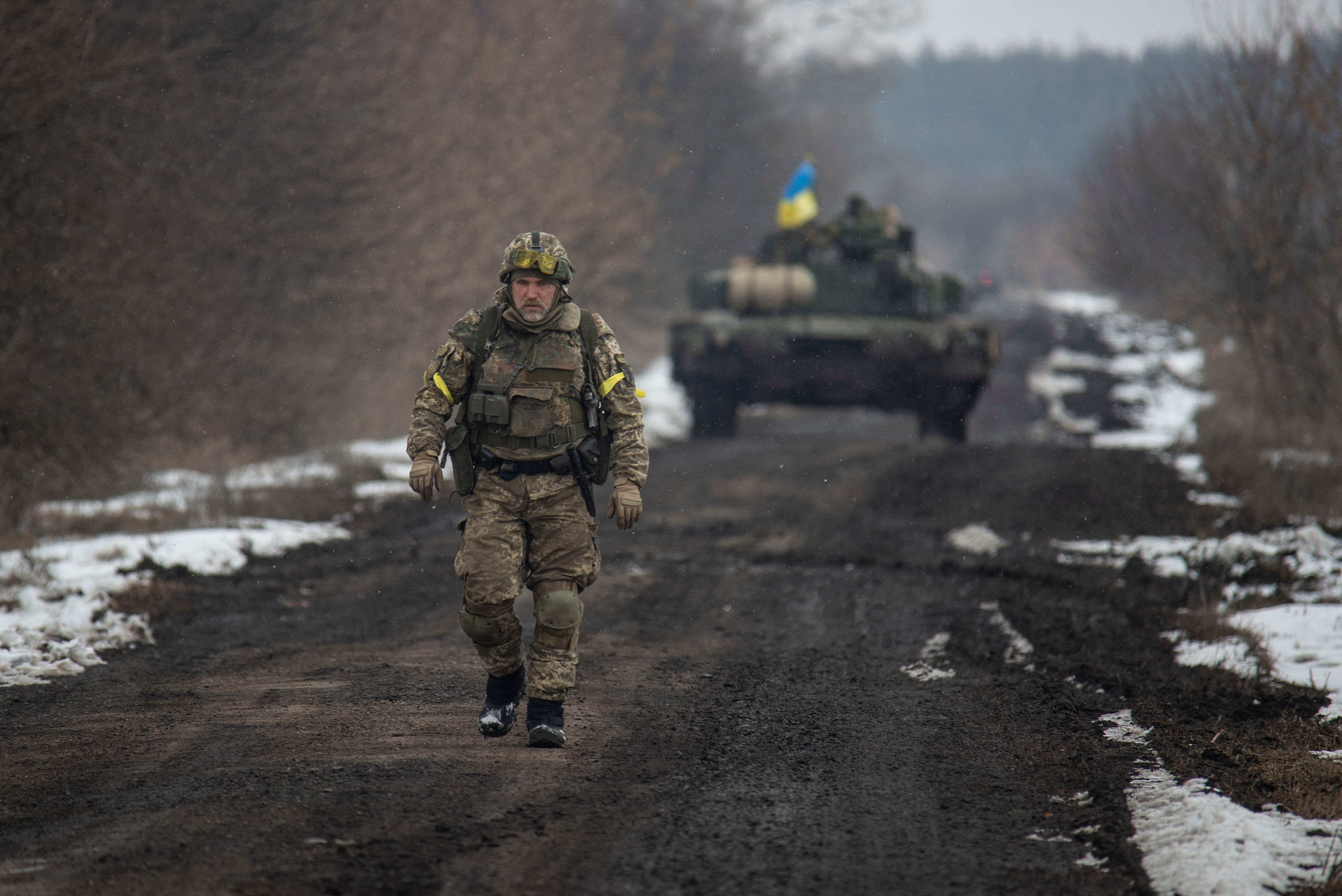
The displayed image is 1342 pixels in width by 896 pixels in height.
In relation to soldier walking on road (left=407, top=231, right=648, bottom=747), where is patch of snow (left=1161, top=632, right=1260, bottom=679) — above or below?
below

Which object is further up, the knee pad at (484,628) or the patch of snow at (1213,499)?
the knee pad at (484,628)

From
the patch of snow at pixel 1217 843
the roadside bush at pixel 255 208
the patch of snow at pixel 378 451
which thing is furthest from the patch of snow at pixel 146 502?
the patch of snow at pixel 1217 843

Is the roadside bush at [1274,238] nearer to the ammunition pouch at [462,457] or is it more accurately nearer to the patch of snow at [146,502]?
the ammunition pouch at [462,457]

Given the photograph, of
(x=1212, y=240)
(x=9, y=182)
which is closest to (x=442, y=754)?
(x=9, y=182)

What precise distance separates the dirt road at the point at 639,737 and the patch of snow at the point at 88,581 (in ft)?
0.63

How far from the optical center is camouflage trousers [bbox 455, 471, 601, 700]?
166 inches

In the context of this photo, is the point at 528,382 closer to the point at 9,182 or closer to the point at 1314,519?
the point at 9,182

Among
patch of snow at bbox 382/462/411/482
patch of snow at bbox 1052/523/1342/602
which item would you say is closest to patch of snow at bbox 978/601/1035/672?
patch of snow at bbox 1052/523/1342/602

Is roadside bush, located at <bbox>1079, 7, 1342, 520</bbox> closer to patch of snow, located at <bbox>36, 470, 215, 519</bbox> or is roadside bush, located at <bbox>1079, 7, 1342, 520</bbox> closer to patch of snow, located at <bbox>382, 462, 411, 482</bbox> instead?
patch of snow, located at <bbox>382, 462, 411, 482</bbox>

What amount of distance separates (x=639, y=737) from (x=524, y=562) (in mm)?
750

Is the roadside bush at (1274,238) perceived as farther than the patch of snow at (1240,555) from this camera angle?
Yes

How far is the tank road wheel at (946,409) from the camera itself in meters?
14.7

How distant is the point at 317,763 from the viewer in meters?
3.90

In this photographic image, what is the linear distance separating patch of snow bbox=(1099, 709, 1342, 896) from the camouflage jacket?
6.40ft
